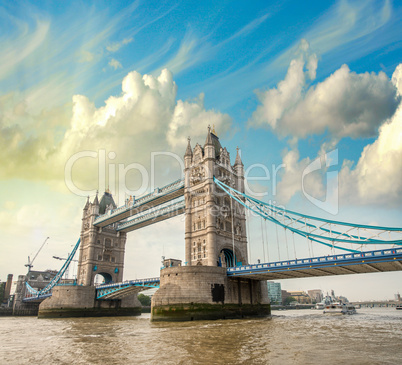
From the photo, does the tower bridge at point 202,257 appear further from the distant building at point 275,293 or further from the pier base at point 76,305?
the distant building at point 275,293

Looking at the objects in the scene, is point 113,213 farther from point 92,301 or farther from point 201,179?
point 201,179

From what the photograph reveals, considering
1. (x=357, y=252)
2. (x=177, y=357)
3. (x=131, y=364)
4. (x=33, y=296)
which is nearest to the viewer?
(x=131, y=364)

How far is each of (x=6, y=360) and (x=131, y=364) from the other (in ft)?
21.0

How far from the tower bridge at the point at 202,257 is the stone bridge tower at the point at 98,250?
8.8 inches

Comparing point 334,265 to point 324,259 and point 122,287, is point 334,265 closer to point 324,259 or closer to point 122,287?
point 324,259

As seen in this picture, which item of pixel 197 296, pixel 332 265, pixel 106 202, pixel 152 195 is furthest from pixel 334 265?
pixel 106 202

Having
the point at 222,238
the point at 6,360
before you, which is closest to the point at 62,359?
the point at 6,360

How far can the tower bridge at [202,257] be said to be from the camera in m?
35.4

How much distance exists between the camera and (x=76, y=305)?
58.8m

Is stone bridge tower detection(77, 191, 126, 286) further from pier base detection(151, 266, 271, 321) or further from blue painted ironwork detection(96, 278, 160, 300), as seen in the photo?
pier base detection(151, 266, 271, 321)

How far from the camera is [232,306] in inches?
1566

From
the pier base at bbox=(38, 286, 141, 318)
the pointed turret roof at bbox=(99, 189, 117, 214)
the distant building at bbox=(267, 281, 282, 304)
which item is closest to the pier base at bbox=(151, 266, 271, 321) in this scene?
the pier base at bbox=(38, 286, 141, 318)

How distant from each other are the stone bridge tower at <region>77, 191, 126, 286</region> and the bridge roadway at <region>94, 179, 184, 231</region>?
8.45 feet

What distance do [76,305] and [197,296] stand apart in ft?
110
